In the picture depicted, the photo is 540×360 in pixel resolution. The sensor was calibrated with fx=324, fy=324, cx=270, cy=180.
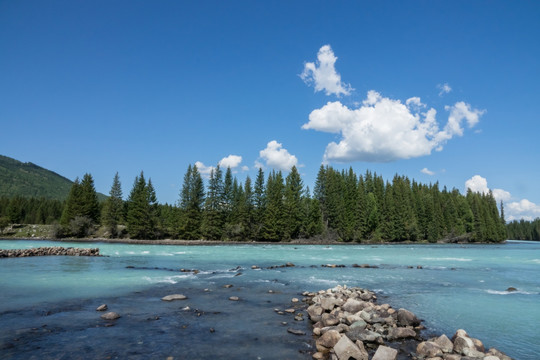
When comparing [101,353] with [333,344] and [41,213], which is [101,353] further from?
[41,213]

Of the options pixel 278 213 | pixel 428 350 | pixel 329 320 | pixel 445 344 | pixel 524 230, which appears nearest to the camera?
pixel 428 350

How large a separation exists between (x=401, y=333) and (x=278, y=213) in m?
72.2

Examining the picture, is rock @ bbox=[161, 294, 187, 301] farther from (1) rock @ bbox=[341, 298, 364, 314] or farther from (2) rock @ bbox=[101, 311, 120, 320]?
(1) rock @ bbox=[341, 298, 364, 314]

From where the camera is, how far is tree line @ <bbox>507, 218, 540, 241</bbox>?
16225cm

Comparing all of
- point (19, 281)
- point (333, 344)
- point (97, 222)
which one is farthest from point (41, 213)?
point (333, 344)

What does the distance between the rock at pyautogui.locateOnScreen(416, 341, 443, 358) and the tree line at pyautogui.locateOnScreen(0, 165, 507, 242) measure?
70.7 metres

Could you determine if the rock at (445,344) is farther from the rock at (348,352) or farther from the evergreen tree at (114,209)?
the evergreen tree at (114,209)

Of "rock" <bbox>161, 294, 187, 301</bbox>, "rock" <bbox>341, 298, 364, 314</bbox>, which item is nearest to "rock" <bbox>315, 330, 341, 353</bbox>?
"rock" <bbox>341, 298, 364, 314</bbox>

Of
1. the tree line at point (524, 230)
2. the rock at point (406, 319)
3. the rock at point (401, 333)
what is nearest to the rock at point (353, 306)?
the rock at point (406, 319)

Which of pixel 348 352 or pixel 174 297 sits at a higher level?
pixel 348 352

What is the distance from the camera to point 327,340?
31.3ft

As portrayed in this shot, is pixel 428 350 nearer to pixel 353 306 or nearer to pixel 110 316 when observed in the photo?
pixel 353 306

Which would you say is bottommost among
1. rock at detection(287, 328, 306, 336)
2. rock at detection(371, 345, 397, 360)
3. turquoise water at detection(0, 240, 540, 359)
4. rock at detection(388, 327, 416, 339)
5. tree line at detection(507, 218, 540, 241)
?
turquoise water at detection(0, 240, 540, 359)

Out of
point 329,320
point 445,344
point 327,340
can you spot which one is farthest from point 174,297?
point 445,344
